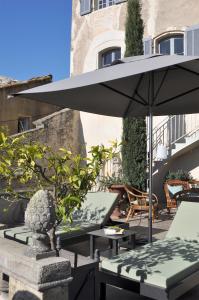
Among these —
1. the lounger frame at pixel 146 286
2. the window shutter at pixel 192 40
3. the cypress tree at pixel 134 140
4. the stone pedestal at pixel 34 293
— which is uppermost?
the window shutter at pixel 192 40

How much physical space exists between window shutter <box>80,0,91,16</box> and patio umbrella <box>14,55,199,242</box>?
1021 cm

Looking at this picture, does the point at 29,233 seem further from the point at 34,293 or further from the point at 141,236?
the point at 141,236

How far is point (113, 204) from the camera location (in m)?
5.70

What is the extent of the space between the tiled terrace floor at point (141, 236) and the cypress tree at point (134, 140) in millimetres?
1637

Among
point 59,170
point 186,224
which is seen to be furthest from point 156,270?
point 186,224

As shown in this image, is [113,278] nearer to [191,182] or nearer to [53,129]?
[191,182]

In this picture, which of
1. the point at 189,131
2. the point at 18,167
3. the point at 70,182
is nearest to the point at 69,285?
the point at 70,182

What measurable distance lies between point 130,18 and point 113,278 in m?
9.86

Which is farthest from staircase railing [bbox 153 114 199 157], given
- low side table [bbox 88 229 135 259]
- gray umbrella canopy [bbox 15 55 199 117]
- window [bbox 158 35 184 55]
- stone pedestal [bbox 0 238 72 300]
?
stone pedestal [bbox 0 238 72 300]

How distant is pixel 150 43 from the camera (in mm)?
12859

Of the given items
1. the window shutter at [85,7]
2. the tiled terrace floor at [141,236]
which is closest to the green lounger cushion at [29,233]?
the tiled terrace floor at [141,236]

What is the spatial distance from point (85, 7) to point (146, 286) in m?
13.8

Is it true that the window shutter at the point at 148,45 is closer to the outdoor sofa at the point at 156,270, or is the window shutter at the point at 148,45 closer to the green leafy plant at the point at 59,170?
the outdoor sofa at the point at 156,270

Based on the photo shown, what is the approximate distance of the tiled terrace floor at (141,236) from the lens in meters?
3.83
